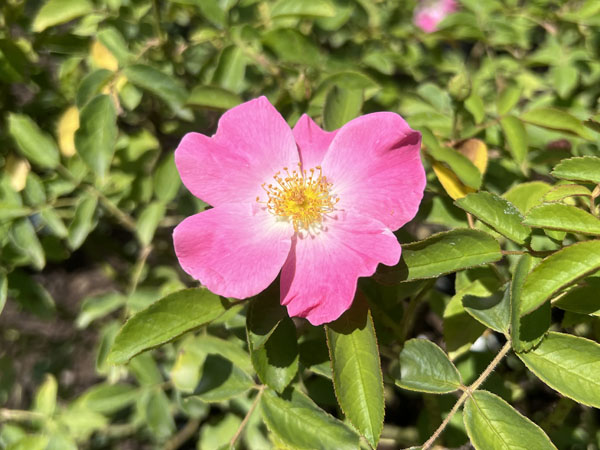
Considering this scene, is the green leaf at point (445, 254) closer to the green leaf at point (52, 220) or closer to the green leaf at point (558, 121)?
the green leaf at point (558, 121)

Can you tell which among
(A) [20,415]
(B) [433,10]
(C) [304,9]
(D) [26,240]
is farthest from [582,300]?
(B) [433,10]

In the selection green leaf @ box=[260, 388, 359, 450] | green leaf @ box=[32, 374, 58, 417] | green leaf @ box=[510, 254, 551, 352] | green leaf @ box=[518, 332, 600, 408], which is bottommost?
green leaf @ box=[32, 374, 58, 417]

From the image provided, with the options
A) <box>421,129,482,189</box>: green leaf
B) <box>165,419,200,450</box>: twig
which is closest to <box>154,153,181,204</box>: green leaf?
<box>421,129,482,189</box>: green leaf

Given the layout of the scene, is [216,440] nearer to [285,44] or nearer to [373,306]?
[373,306]

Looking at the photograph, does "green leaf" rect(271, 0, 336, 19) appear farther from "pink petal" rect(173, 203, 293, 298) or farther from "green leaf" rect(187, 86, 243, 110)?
"pink petal" rect(173, 203, 293, 298)

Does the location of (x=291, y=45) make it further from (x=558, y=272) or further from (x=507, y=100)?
(x=558, y=272)

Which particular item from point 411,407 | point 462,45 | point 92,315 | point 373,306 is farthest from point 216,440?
point 462,45

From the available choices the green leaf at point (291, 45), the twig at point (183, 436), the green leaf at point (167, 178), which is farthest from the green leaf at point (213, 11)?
the twig at point (183, 436)
